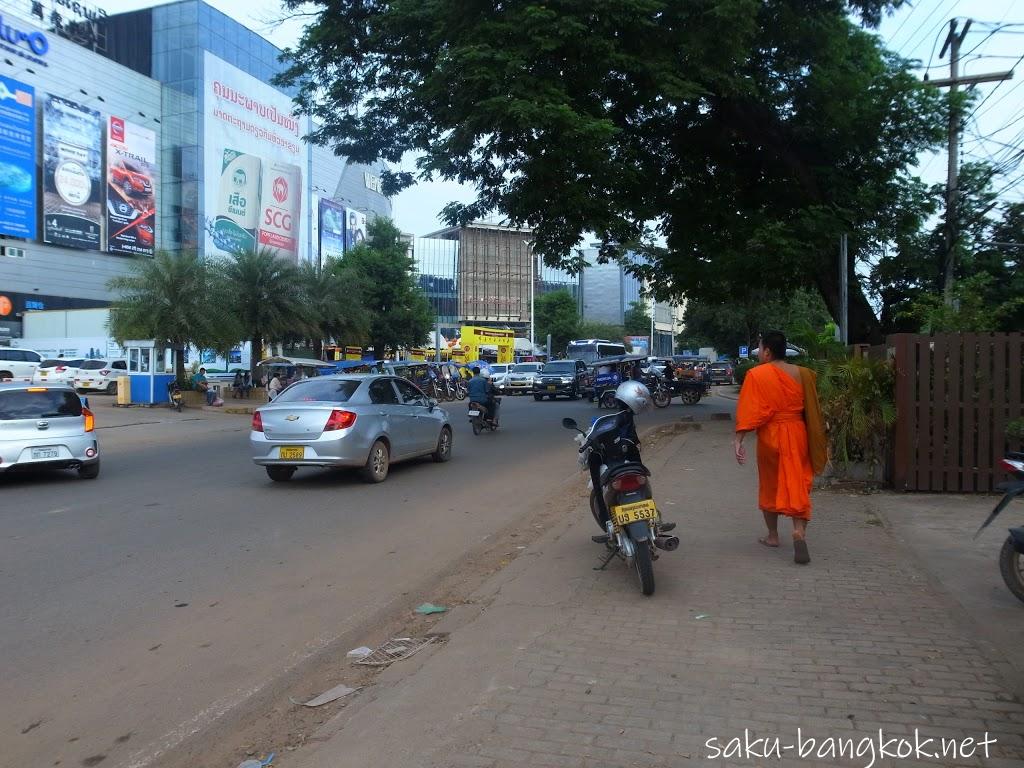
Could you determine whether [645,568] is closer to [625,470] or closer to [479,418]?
[625,470]

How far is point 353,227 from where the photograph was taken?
Answer: 84250mm

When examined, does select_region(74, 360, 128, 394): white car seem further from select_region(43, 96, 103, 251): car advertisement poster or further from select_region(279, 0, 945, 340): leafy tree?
select_region(279, 0, 945, 340): leafy tree

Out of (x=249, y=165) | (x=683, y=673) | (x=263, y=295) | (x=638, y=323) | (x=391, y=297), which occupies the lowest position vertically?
(x=683, y=673)

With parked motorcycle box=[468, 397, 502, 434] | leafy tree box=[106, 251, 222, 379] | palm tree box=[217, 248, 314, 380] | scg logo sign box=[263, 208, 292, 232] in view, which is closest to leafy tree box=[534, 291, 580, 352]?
scg logo sign box=[263, 208, 292, 232]

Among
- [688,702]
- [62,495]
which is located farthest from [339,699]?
[62,495]

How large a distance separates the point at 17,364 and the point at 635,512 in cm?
3616

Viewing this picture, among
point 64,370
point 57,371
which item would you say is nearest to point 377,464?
point 57,371

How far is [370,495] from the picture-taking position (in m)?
10.7

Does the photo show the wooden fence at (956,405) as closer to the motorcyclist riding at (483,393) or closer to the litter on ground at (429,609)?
the litter on ground at (429,609)

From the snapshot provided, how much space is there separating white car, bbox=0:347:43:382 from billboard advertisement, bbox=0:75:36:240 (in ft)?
56.4

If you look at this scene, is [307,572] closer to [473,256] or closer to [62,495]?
[62,495]

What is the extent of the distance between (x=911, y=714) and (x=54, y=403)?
473 inches

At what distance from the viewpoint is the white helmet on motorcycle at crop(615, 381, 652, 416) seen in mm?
6312

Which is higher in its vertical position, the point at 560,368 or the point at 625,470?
the point at 560,368
